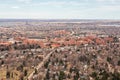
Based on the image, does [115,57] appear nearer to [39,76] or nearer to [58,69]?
[58,69]

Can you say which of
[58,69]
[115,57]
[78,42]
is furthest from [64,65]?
[78,42]

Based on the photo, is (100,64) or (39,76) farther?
(100,64)

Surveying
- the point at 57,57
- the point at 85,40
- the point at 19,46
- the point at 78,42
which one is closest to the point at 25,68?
the point at 57,57

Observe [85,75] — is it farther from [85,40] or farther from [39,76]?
[85,40]

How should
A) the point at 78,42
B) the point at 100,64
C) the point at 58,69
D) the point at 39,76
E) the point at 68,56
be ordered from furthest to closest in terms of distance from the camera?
1. the point at 78,42
2. the point at 68,56
3. the point at 100,64
4. the point at 58,69
5. the point at 39,76

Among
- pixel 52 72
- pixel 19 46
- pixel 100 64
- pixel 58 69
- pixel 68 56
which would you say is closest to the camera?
pixel 52 72

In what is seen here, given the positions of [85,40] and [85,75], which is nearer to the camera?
[85,75]

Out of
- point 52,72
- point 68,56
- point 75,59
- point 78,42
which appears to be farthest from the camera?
point 78,42

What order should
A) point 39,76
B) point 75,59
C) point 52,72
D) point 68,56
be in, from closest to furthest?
point 39,76
point 52,72
point 75,59
point 68,56
